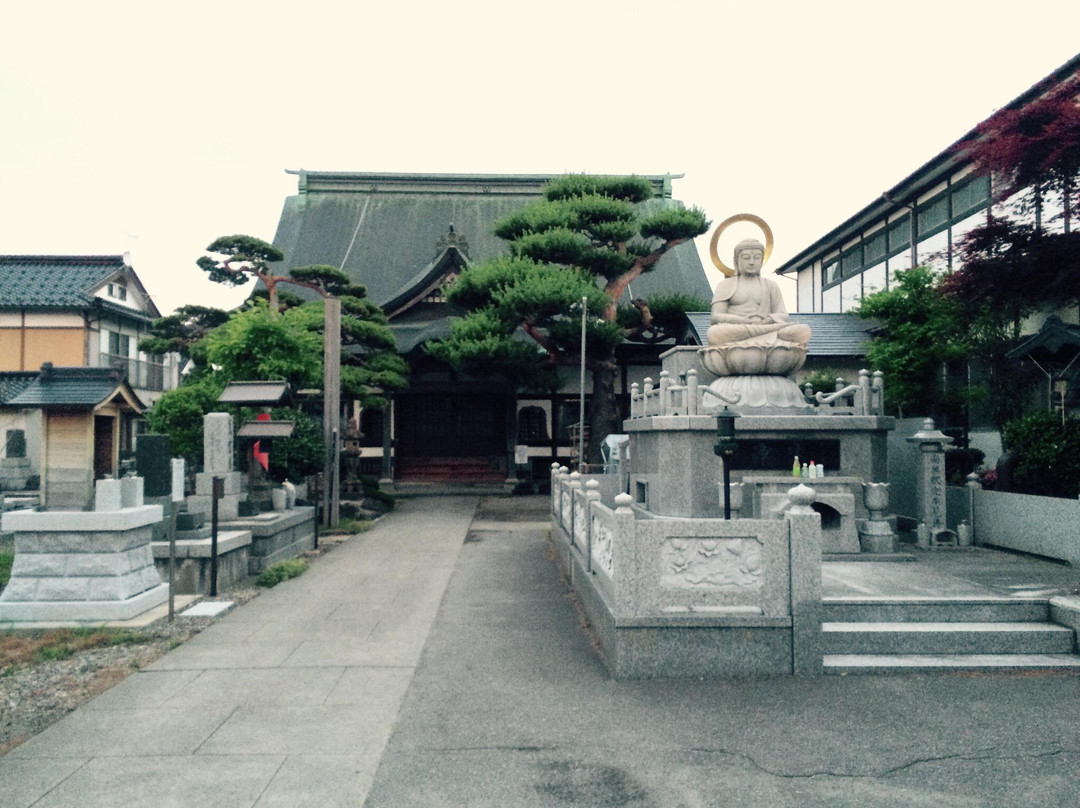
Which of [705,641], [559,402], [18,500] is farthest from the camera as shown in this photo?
[559,402]

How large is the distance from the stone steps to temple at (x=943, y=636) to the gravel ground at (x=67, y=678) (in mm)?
5941

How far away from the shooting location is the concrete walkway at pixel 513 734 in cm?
434

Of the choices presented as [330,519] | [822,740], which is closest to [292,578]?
[330,519]

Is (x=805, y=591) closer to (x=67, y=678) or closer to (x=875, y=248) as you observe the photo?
(x=67, y=678)

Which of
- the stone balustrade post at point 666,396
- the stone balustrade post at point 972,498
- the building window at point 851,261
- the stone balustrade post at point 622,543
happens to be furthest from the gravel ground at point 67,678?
the building window at point 851,261

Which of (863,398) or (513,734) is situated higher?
(863,398)

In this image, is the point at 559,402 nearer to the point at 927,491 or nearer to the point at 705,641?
the point at 927,491

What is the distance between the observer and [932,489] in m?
11.9

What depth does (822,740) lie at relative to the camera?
5.02m

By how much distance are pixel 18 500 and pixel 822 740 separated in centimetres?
2096

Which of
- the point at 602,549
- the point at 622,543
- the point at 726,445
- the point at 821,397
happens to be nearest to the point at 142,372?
the point at 821,397

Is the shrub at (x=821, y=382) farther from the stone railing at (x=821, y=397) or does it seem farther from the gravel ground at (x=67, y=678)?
the gravel ground at (x=67, y=678)

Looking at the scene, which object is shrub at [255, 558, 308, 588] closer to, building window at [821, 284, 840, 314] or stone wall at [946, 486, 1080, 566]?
stone wall at [946, 486, 1080, 566]

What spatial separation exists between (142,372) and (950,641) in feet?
111
